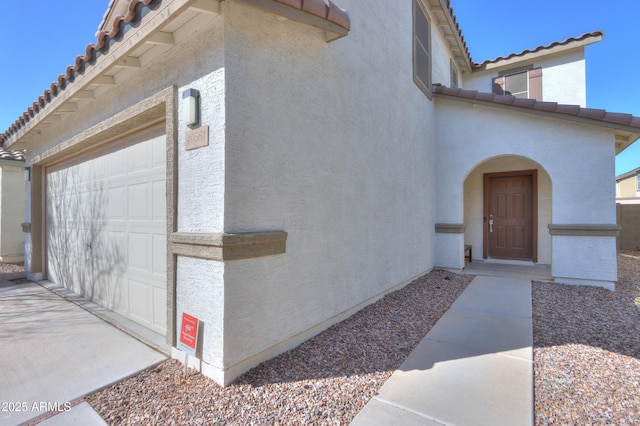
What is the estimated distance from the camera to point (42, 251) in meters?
6.81

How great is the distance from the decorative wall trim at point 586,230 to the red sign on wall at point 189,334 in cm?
701

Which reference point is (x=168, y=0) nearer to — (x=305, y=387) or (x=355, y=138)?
(x=355, y=138)

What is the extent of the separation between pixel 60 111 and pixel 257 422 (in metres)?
5.78

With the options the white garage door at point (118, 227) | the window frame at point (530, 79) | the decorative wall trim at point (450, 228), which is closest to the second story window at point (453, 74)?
the window frame at point (530, 79)

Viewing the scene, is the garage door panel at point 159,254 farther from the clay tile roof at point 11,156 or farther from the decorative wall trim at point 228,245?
the clay tile roof at point 11,156

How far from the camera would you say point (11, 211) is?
923 centimetres

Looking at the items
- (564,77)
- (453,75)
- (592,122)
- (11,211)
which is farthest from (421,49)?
(11,211)

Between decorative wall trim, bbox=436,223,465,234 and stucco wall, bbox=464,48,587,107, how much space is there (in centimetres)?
616

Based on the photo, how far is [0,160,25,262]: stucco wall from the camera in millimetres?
9094

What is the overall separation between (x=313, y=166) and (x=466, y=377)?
2743 mm

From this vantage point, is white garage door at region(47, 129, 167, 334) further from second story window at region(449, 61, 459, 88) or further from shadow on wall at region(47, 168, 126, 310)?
second story window at region(449, 61, 459, 88)

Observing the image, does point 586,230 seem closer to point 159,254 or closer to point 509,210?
point 509,210

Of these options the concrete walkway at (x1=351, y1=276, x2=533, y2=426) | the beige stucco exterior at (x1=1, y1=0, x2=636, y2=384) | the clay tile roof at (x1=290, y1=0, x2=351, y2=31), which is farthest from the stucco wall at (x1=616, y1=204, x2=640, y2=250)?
the clay tile roof at (x1=290, y1=0, x2=351, y2=31)

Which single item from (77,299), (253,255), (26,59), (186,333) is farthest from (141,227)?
(26,59)
